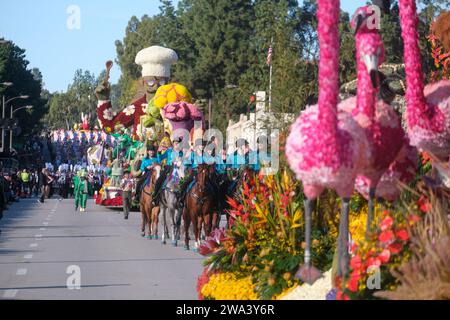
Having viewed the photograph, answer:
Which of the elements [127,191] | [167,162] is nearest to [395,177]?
[167,162]

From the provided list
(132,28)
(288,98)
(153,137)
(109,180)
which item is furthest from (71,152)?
(288,98)

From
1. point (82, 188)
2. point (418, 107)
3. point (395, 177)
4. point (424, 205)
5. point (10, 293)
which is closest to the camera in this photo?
point (424, 205)

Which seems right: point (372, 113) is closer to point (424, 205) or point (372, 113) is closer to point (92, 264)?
point (424, 205)

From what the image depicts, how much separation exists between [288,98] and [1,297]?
12241mm

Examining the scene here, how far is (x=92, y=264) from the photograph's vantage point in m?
21.4

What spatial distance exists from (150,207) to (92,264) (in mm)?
8432

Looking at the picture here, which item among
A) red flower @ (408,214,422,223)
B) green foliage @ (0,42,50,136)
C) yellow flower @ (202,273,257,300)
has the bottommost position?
yellow flower @ (202,273,257,300)

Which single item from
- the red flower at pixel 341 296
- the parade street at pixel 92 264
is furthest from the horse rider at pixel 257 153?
the red flower at pixel 341 296

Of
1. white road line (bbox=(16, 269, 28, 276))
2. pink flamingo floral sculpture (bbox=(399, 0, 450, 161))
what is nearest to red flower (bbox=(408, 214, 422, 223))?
A: pink flamingo floral sculpture (bbox=(399, 0, 450, 161))

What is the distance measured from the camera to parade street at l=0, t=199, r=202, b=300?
16672 mm

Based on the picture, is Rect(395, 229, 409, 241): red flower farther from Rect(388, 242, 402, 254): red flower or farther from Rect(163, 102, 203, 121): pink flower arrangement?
Rect(163, 102, 203, 121): pink flower arrangement

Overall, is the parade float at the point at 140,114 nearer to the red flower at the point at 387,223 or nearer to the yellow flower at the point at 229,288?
the yellow flower at the point at 229,288

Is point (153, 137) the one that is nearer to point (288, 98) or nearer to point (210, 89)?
point (288, 98)

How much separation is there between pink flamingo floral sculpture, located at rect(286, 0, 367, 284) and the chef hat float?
3667 cm
